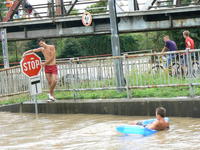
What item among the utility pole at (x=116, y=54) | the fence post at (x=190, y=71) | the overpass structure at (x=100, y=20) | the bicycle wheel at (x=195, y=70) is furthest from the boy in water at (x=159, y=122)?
the overpass structure at (x=100, y=20)

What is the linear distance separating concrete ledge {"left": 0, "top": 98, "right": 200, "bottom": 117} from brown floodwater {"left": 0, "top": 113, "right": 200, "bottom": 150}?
0.23 m

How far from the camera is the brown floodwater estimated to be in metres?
7.98

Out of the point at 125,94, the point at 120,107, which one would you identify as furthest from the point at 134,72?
the point at 120,107

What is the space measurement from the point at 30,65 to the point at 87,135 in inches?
154

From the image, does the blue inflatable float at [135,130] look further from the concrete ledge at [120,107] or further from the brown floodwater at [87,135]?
the concrete ledge at [120,107]

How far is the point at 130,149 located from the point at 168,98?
146 inches

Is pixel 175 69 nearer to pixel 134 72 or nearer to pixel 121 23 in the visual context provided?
pixel 134 72

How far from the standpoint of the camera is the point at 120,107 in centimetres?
1184

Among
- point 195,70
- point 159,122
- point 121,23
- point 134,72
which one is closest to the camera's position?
point 159,122

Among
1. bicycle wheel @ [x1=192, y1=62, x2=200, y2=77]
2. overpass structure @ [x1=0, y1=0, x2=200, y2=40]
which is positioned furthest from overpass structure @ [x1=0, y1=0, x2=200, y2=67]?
bicycle wheel @ [x1=192, y1=62, x2=200, y2=77]

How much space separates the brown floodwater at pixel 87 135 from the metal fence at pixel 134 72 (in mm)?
978

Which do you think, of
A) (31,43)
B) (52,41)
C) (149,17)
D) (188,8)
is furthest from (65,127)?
(52,41)

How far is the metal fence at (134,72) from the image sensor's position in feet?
35.1

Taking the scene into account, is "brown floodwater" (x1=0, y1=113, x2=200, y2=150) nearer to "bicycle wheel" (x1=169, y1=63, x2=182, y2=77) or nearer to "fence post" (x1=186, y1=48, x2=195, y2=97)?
"fence post" (x1=186, y1=48, x2=195, y2=97)
